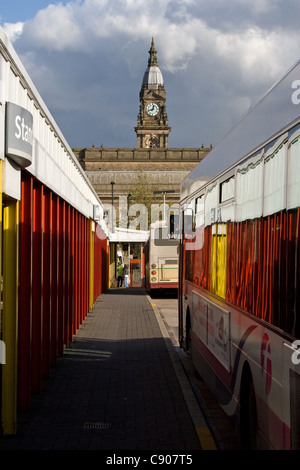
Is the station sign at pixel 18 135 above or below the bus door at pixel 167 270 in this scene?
above

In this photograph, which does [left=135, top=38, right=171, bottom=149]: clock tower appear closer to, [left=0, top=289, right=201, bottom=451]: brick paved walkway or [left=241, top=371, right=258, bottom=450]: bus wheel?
[left=0, top=289, right=201, bottom=451]: brick paved walkway

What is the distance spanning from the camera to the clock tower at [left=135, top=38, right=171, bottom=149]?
6058 inches

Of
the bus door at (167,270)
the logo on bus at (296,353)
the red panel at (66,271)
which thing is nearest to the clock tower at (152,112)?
the bus door at (167,270)

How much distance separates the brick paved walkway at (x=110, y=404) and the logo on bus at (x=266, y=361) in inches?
85.3

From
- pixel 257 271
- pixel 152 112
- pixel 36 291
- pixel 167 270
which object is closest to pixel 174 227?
pixel 36 291

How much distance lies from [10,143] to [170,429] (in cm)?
342

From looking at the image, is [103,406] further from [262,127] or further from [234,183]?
[262,127]

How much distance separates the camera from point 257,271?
5301 mm

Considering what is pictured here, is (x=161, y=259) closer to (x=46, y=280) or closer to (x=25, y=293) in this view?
(x=46, y=280)

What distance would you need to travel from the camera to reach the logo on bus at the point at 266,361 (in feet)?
15.6

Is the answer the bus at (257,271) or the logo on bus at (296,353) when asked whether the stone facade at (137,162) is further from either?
the logo on bus at (296,353)

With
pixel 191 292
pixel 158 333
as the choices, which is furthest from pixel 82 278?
pixel 191 292

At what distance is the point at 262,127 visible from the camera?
5363 millimetres

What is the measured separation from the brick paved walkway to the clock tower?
140 m
